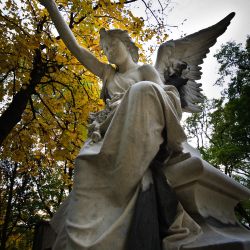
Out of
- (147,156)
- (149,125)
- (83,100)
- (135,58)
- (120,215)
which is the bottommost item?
(120,215)

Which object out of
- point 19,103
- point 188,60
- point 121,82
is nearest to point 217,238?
point 121,82

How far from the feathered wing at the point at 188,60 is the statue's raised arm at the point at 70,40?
2.70ft

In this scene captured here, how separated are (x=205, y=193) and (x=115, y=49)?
7.13ft

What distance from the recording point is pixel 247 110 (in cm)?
1192

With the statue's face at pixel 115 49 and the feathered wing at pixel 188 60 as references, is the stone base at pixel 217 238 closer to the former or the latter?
the feathered wing at pixel 188 60

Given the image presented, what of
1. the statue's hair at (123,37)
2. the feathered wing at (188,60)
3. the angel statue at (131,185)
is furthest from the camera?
the feathered wing at (188,60)

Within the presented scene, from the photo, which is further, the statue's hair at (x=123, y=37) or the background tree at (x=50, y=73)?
the background tree at (x=50, y=73)

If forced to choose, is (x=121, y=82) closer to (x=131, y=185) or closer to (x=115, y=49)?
(x=115, y=49)

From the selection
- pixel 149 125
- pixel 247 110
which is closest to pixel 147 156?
pixel 149 125

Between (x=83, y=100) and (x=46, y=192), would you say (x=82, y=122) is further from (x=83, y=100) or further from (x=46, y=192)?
(x=46, y=192)

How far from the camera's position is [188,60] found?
454 centimetres

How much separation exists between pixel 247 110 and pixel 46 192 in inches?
374

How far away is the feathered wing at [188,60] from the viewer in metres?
4.20

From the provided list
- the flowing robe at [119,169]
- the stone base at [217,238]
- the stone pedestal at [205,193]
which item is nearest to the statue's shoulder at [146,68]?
the flowing robe at [119,169]
